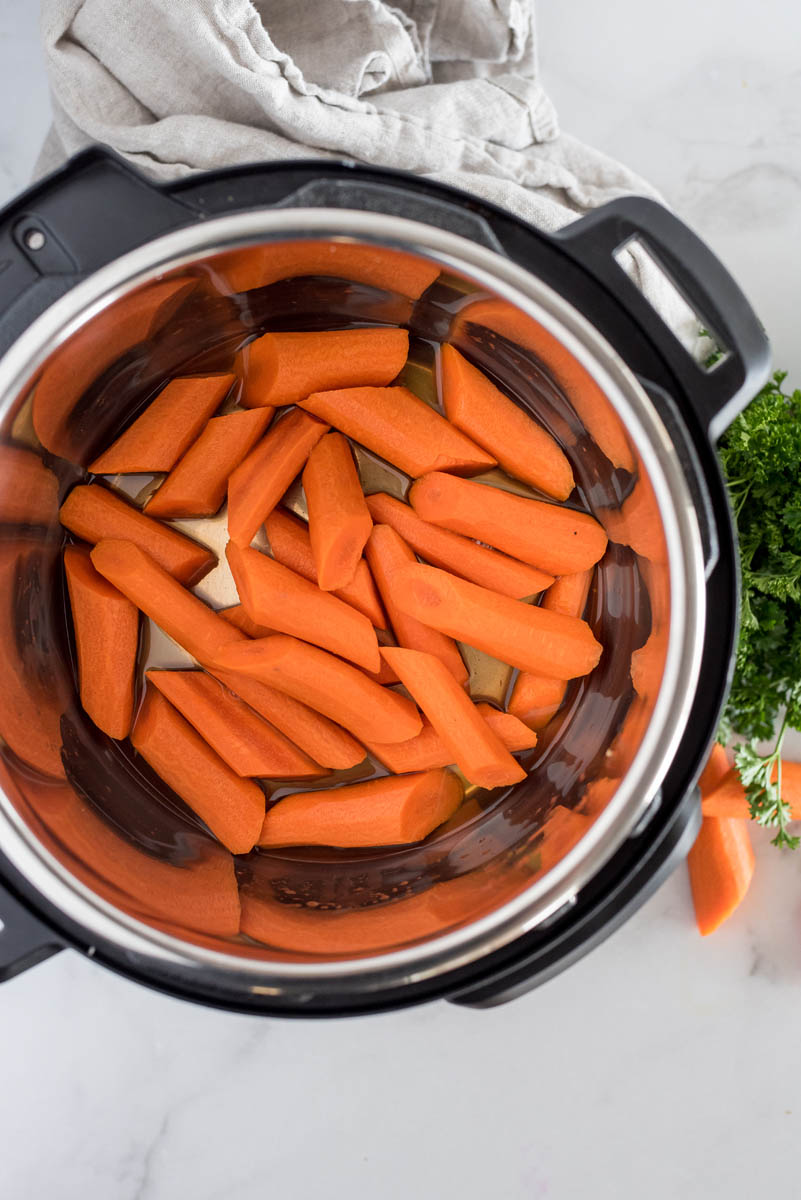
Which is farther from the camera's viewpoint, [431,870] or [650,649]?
[431,870]

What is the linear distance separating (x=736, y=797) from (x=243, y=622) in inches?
27.1

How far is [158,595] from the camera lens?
1085 mm

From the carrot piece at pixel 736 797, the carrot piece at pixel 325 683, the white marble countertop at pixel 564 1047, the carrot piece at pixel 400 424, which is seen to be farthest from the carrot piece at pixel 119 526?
the carrot piece at pixel 736 797

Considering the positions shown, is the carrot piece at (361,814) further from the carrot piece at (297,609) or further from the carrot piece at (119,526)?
the carrot piece at (119,526)

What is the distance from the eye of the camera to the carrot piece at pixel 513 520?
109 cm

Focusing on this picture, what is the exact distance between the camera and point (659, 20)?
1.32 meters

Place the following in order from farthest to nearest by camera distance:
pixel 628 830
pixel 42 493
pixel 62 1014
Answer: pixel 62 1014, pixel 42 493, pixel 628 830

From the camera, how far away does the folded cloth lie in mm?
1037

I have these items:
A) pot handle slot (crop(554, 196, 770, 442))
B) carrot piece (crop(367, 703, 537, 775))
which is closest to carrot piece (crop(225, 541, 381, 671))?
carrot piece (crop(367, 703, 537, 775))

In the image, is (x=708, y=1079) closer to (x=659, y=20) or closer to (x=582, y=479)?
(x=582, y=479)

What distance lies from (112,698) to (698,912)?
850 mm

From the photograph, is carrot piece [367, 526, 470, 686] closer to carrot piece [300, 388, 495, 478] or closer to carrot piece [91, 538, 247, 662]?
carrot piece [300, 388, 495, 478]

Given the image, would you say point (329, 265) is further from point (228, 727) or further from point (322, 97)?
point (228, 727)

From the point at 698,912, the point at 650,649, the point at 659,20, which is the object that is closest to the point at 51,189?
the point at 650,649
